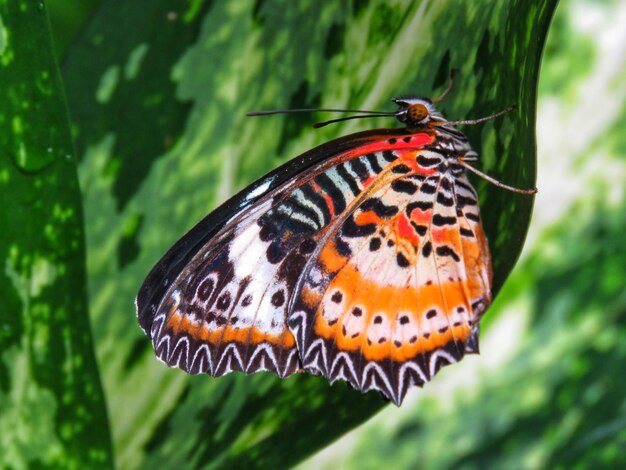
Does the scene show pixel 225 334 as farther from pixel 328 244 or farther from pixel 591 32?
pixel 591 32

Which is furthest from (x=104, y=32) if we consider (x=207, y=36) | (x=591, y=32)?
(x=591, y=32)

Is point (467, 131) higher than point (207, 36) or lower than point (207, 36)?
lower

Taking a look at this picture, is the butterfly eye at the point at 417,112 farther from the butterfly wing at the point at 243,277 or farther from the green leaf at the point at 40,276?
the green leaf at the point at 40,276

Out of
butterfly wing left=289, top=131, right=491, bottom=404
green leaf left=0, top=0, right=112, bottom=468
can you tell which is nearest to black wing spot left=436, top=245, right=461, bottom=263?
butterfly wing left=289, top=131, right=491, bottom=404

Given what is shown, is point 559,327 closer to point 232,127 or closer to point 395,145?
point 395,145

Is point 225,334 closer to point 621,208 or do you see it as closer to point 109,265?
point 109,265

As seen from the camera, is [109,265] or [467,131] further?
[109,265]
